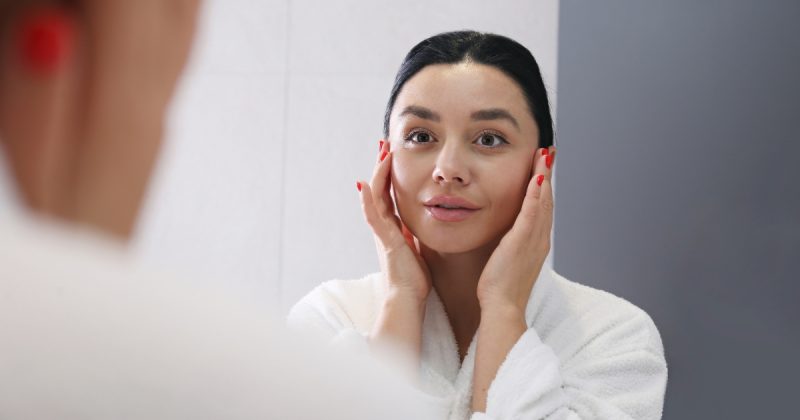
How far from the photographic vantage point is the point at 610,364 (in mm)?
780

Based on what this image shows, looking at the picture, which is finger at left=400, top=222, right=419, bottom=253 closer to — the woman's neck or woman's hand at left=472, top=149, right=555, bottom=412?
the woman's neck

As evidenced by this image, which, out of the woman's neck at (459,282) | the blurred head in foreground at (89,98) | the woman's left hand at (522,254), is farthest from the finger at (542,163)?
the blurred head in foreground at (89,98)

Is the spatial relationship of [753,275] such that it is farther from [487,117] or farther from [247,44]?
[247,44]

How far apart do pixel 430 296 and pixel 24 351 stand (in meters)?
0.79

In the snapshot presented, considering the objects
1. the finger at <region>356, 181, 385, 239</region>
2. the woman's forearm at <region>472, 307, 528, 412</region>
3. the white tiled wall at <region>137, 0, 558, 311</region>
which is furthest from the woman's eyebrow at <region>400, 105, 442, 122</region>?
the white tiled wall at <region>137, 0, 558, 311</region>

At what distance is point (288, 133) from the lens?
140 centimetres

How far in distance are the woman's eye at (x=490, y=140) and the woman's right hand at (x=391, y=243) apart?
110mm

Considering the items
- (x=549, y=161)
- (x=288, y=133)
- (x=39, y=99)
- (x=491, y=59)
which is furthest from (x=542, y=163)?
Answer: (x=39, y=99)

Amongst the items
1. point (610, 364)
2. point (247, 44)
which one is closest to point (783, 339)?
point (610, 364)

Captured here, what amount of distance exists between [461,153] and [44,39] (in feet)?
2.40

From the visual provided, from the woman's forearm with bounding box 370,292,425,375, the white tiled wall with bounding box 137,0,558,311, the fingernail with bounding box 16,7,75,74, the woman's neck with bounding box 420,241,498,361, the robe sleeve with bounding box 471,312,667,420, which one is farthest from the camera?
the white tiled wall with bounding box 137,0,558,311

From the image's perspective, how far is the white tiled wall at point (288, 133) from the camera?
1371 millimetres

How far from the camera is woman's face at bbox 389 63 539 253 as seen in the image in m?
0.81

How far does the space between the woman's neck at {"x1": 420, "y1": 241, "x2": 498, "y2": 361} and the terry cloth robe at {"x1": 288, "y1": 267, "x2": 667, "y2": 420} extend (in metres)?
0.02
